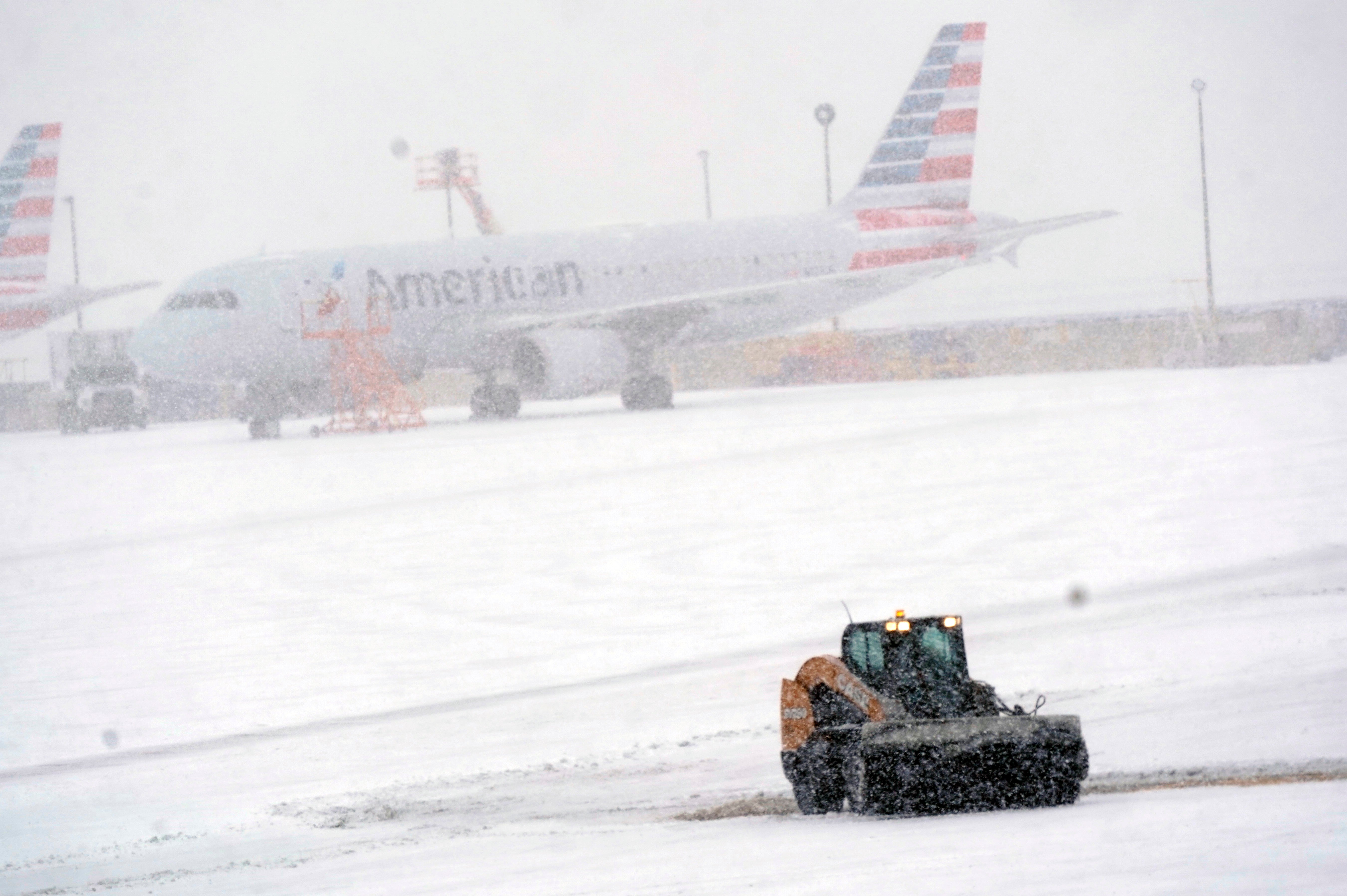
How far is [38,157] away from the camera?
160ft

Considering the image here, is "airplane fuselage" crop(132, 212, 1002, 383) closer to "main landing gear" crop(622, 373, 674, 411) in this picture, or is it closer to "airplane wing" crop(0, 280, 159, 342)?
"main landing gear" crop(622, 373, 674, 411)

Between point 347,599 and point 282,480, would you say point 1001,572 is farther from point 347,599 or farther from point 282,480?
point 282,480

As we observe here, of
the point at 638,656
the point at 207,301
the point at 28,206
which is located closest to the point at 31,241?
the point at 28,206

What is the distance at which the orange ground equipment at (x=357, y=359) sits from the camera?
134 feet

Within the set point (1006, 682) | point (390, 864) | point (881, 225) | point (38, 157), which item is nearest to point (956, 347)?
point (881, 225)

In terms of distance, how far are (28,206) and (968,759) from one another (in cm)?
4451

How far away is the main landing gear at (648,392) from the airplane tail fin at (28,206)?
51.5 ft

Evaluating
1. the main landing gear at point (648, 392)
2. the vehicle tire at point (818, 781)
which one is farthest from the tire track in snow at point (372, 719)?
the main landing gear at point (648, 392)

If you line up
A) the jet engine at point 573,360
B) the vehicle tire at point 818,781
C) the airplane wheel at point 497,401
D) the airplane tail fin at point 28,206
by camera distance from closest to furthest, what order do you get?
1. the vehicle tire at point 818,781
2. the jet engine at point 573,360
3. the airplane wheel at point 497,401
4. the airplane tail fin at point 28,206

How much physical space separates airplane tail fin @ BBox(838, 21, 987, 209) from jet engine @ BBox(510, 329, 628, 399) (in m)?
9.09

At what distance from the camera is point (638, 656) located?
14.1 metres

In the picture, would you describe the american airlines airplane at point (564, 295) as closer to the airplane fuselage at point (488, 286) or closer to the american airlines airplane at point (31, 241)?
the airplane fuselage at point (488, 286)

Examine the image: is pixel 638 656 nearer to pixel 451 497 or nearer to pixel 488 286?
pixel 451 497

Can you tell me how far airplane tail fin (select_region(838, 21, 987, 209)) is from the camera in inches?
1890
